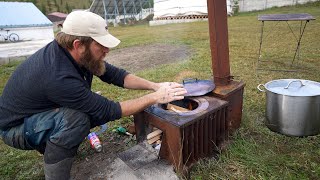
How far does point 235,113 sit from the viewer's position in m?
2.88

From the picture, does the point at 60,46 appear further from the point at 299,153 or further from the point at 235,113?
the point at 299,153

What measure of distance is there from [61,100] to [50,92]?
4.0 inches

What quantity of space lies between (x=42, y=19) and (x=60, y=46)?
42.4 ft

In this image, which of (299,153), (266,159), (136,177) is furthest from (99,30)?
(299,153)

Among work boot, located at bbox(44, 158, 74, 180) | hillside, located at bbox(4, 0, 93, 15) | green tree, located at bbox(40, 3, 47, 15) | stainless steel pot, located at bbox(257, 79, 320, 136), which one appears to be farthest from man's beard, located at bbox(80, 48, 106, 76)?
hillside, located at bbox(4, 0, 93, 15)

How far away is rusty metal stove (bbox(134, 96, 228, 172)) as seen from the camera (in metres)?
2.19

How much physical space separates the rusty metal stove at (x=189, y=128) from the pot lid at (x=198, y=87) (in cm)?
6

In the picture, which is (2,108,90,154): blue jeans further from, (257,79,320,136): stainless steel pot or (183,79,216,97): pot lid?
(257,79,320,136): stainless steel pot

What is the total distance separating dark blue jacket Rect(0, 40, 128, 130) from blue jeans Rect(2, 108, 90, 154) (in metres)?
0.06

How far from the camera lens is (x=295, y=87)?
283 centimetres

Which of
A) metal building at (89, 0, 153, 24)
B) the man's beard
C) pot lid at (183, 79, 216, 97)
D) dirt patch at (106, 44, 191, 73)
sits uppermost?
metal building at (89, 0, 153, 24)

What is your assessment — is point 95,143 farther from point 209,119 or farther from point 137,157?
point 209,119

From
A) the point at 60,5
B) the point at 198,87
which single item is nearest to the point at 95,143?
the point at 198,87

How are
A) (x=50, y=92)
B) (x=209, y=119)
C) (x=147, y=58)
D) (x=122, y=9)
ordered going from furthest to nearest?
(x=122, y=9)
(x=147, y=58)
(x=209, y=119)
(x=50, y=92)
